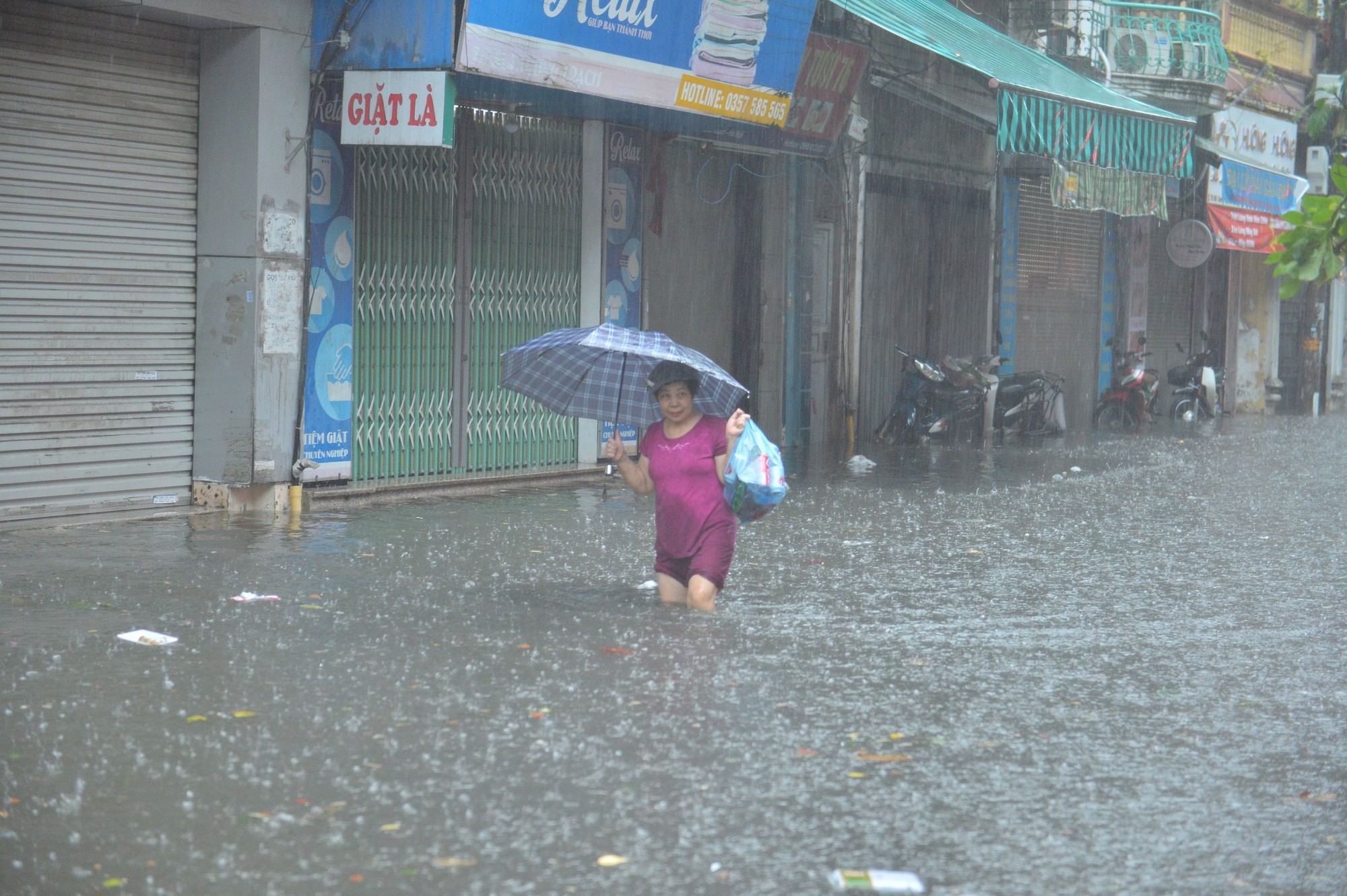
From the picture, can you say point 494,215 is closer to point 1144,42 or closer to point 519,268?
point 519,268

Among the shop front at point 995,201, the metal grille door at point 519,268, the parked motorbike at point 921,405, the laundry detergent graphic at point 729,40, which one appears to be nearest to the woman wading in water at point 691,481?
the metal grille door at point 519,268

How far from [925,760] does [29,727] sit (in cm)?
299

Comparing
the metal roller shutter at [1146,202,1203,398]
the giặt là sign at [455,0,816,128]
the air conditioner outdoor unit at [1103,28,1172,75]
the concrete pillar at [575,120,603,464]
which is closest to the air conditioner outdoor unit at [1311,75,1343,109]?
the metal roller shutter at [1146,202,1203,398]

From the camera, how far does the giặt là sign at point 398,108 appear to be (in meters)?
10.4

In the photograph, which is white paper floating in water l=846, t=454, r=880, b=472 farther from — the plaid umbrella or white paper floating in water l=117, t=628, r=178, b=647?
white paper floating in water l=117, t=628, r=178, b=647

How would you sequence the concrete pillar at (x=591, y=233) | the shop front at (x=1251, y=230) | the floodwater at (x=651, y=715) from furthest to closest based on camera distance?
the shop front at (x=1251, y=230) < the concrete pillar at (x=591, y=233) < the floodwater at (x=651, y=715)

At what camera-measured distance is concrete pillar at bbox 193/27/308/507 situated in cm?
1054

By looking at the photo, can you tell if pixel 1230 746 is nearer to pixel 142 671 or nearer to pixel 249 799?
pixel 249 799

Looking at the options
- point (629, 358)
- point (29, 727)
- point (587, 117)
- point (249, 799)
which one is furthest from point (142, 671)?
point (587, 117)

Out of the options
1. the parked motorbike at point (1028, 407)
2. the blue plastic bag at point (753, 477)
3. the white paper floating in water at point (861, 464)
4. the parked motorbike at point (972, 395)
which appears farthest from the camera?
the parked motorbike at point (1028, 407)

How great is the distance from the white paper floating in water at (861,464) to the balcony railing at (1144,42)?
922 centimetres

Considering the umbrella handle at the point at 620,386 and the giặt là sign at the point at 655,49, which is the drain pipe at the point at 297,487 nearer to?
the giặt là sign at the point at 655,49

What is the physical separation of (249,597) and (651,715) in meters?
2.86

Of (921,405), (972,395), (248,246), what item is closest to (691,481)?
(248,246)
